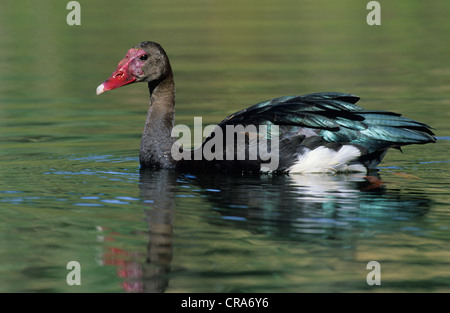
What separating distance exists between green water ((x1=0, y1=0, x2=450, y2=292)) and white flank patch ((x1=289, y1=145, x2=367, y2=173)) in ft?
0.65

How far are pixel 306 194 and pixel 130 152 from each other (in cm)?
358

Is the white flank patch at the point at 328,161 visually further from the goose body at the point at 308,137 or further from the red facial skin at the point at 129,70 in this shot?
the red facial skin at the point at 129,70

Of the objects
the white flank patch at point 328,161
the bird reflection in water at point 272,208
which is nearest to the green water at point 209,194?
the bird reflection in water at point 272,208

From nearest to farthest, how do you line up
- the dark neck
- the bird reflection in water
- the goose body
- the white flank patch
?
the bird reflection in water
the goose body
the white flank patch
the dark neck

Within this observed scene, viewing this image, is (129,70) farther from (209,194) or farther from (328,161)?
(328,161)

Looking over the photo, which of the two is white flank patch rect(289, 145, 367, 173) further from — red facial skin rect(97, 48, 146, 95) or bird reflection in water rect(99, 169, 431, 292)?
red facial skin rect(97, 48, 146, 95)

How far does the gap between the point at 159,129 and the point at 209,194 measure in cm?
198

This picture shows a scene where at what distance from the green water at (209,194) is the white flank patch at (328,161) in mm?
199

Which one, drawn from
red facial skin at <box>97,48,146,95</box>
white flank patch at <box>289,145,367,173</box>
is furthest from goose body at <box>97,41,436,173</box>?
red facial skin at <box>97,48,146,95</box>

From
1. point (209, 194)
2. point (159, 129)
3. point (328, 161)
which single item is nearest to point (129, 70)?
point (159, 129)

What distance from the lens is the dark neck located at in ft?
36.2
